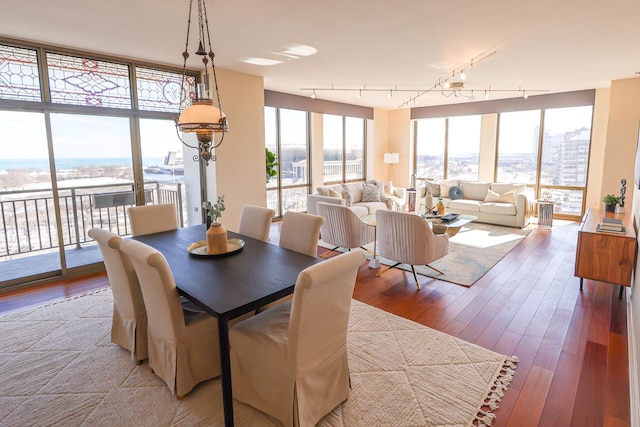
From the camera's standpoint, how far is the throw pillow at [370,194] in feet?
22.8

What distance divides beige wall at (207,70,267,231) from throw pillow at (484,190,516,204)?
4718mm

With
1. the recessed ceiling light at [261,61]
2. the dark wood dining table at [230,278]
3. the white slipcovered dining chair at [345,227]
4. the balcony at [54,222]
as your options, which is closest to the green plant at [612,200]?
the white slipcovered dining chair at [345,227]

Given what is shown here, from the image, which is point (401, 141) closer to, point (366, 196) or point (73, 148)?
point (366, 196)

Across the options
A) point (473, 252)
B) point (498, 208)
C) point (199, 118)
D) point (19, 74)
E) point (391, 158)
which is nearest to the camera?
point (199, 118)

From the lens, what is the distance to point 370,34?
3.51m

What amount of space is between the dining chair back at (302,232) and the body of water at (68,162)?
8.97ft

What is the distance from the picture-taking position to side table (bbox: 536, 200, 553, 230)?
647 centimetres

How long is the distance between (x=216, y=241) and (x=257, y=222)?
77 centimetres

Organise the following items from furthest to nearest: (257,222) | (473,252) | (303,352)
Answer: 1. (473,252)
2. (257,222)
3. (303,352)

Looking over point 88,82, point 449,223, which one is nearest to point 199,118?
point 88,82

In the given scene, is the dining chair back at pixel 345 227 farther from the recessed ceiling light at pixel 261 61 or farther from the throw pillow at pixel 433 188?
the throw pillow at pixel 433 188

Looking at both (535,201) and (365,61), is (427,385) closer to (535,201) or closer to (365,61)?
(365,61)

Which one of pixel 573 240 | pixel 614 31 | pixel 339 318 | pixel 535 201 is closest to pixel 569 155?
pixel 535 201

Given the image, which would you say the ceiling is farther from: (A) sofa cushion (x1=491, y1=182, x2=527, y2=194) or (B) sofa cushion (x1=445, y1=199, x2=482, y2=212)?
(B) sofa cushion (x1=445, y1=199, x2=482, y2=212)
